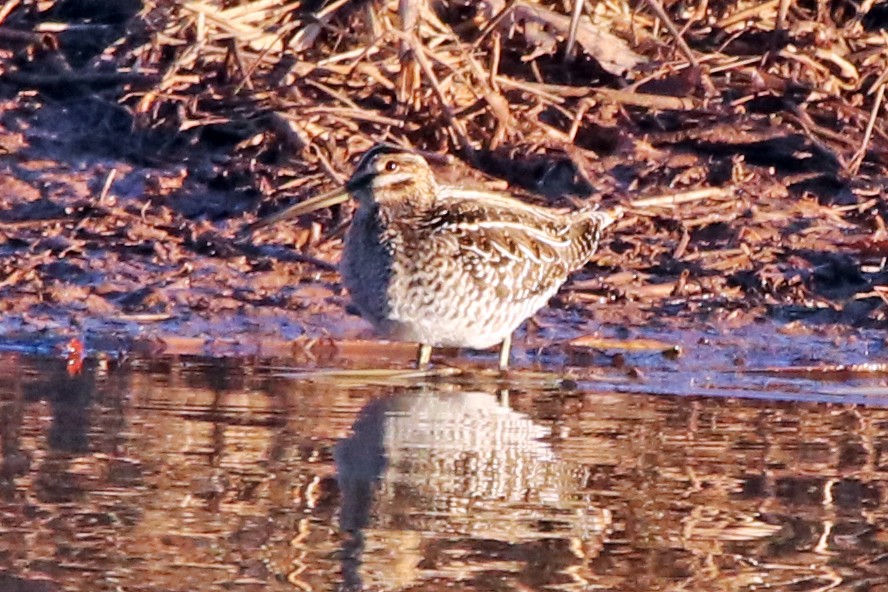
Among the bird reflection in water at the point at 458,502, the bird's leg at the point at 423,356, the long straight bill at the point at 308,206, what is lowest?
the bird reflection in water at the point at 458,502

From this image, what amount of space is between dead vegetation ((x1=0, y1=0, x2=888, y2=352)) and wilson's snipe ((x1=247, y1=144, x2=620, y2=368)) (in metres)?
0.66

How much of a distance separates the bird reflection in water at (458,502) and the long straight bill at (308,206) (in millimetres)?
1451

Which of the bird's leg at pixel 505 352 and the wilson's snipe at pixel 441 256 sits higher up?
the wilson's snipe at pixel 441 256

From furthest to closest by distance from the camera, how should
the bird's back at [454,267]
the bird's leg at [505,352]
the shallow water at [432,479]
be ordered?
1. the bird's leg at [505,352]
2. the bird's back at [454,267]
3. the shallow water at [432,479]

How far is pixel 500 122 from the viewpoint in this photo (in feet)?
29.5

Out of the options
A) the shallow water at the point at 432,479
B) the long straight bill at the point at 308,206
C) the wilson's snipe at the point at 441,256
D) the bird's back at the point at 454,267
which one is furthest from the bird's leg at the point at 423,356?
Answer: the long straight bill at the point at 308,206

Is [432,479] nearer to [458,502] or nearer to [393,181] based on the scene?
[458,502]

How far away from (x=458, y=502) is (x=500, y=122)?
4193 mm

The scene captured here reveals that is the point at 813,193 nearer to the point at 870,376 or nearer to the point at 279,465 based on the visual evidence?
the point at 870,376

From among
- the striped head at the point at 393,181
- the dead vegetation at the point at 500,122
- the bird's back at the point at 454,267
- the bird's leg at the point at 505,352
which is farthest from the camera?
the dead vegetation at the point at 500,122

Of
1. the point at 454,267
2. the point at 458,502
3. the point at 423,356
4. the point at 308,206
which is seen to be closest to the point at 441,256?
the point at 454,267

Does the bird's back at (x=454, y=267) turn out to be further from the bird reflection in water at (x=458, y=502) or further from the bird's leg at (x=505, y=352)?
the bird reflection in water at (x=458, y=502)

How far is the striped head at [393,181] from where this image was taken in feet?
24.3

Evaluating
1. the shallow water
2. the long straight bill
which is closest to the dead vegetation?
the long straight bill
